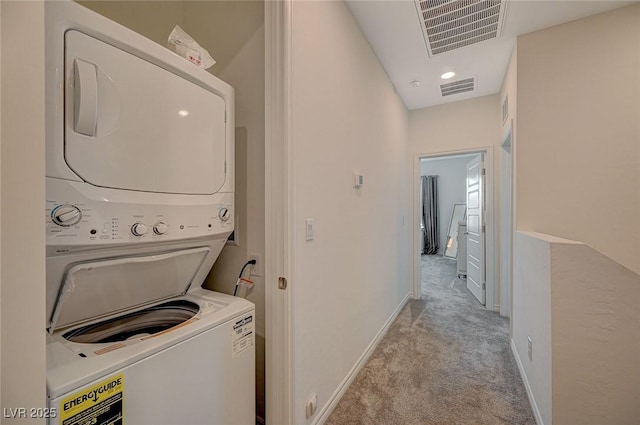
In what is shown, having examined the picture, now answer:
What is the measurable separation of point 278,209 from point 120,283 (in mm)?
661

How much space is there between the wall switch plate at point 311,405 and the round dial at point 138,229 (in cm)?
119

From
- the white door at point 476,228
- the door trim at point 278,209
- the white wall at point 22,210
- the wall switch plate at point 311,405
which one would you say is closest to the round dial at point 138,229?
the white wall at point 22,210

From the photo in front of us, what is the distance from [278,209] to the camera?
1.25 m

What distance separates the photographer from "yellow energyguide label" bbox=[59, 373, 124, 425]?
2.08ft

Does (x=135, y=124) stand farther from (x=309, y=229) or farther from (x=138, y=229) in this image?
(x=309, y=229)

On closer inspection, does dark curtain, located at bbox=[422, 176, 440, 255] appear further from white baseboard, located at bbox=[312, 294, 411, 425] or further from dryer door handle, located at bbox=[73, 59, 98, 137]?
dryer door handle, located at bbox=[73, 59, 98, 137]

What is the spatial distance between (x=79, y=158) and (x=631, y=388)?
7.94ft

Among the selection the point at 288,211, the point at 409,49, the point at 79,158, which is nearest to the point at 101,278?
the point at 79,158

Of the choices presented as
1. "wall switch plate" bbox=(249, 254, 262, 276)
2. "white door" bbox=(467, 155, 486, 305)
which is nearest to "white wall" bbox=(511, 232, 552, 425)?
"white door" bbox=(467, 155, 486, 305)

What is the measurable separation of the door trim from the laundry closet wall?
0.40 feet

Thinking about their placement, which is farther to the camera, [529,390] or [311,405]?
[529,390]

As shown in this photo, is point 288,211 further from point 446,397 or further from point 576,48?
point 576,48

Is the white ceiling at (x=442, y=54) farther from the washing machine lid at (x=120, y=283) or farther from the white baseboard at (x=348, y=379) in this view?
the white baseboard at (x=348, y=379)

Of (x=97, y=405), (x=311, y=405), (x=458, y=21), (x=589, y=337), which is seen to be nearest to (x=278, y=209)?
(x=97, y=405)
